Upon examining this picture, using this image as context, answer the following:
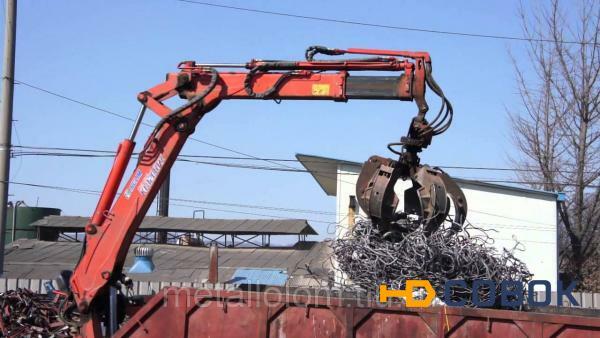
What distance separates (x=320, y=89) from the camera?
8.17m

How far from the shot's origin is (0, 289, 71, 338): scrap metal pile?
9.75 metres

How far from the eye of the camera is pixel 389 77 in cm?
799

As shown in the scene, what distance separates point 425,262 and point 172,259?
26164 mm

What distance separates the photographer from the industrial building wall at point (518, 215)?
87.1ft

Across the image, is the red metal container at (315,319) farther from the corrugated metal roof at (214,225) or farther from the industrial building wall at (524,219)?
the corrugated metal roof at (214,225)

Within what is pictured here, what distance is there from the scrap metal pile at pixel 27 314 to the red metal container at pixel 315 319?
2372 mm

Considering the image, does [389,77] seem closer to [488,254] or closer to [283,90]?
[283,90]

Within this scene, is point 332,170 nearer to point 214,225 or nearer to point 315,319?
point 214,225

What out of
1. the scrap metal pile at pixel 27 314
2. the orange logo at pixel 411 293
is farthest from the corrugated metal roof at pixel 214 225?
the orange logo at pixel 411 293

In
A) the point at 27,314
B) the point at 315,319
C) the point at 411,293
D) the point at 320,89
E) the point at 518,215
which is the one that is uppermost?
the point at 320,89

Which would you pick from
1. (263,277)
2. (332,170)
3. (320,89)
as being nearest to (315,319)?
(320,89)

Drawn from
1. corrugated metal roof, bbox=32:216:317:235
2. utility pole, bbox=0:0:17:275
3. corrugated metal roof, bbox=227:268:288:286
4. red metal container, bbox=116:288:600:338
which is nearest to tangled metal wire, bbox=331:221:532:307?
red metal container, bbox=116:288:600:338

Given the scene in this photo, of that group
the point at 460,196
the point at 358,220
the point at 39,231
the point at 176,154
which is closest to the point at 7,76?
the point at 176,154

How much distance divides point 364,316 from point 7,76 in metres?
11.2
